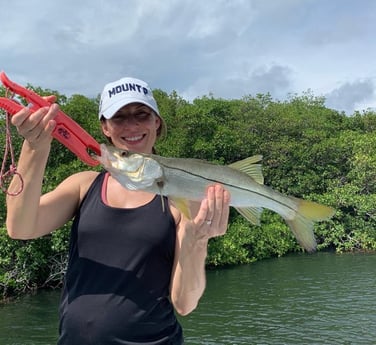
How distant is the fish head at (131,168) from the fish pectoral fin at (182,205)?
0.13 meters

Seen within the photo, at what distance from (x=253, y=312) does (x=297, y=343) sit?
3.51 metres

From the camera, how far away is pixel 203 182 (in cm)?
230

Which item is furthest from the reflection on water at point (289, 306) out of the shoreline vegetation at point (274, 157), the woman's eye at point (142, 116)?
the woman's eye at point (142, 116)

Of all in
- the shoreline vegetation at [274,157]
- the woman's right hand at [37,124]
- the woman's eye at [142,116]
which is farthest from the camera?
the shoreline vegetation at [274,157]

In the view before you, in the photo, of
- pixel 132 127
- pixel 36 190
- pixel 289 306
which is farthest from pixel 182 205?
pixel 289 306

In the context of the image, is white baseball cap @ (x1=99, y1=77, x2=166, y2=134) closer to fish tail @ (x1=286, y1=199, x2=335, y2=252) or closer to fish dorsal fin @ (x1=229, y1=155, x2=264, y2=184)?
fish dorsal fin @ (x1=229, y1=155, x2=264, y2=184)

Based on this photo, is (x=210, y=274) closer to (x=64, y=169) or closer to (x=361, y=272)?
(x=361, y=272)

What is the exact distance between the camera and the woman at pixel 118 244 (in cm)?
214

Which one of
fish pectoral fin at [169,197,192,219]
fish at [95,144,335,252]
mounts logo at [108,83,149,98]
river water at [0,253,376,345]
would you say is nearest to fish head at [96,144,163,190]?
fish at [95,144,335,252]

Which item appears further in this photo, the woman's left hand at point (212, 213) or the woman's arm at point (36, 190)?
the woman's left hand at point (212, 213)

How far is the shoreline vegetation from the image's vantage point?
26641mm

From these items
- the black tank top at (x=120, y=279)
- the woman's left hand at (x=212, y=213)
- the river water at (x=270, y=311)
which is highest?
the woman's left hand at (x=212, y=213)

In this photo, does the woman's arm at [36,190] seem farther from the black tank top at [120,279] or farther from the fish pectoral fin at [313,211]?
the fish pectoral fin at [313,211]

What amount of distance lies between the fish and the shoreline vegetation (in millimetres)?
20479
